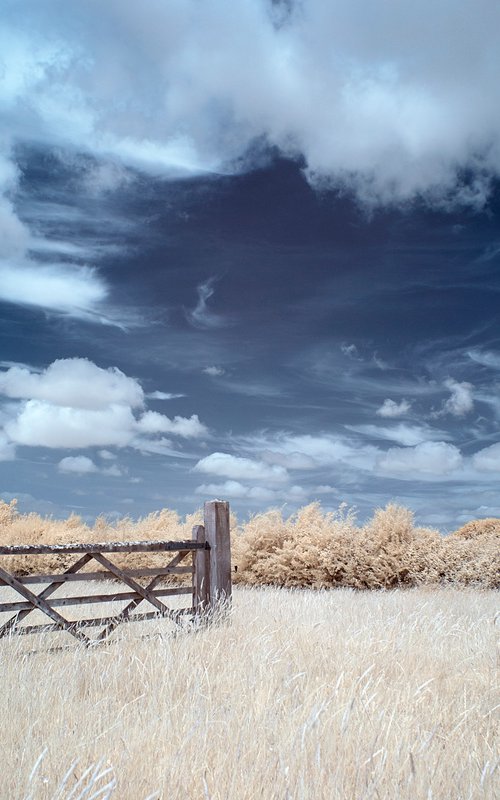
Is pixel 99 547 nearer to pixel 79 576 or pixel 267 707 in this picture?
pixel 79 576

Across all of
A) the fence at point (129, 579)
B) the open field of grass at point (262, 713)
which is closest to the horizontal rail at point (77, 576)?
the fence at point (129, 579)

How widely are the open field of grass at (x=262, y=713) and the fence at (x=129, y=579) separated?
0.23m

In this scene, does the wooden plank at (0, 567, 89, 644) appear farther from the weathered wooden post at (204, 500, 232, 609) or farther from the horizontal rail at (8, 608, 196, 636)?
the weathered wooden post at (204, 500, 232, 609)

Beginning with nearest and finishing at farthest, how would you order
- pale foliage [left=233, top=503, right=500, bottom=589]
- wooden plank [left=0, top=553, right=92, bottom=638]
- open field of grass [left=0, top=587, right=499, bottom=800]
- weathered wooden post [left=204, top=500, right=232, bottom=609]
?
1. open field of grass [left=0, top=587, right=499, bottom=800]
2. wooden plank [left=0, top=553, right=92, bottom=638]
3. weathered wooden post [left=204, top=500, right=232, bottom=609]
4. pale foliage [left=233, top=503, right=500, bottom=589]

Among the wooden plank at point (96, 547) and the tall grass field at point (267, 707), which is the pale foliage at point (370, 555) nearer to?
the tall grass field at point (267, 707)

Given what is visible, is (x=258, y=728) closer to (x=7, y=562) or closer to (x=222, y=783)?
(x=222, y=783)

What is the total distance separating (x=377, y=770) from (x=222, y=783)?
76 centimetres

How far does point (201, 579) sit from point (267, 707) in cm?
400

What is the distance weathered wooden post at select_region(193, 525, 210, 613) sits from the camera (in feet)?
25.6

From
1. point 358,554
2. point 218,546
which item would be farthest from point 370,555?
point 218,546

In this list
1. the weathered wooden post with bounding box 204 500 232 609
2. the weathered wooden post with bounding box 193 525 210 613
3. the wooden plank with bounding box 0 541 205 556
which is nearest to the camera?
the wooden plank with bounding box 0 541 205 556

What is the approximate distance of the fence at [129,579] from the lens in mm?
6422

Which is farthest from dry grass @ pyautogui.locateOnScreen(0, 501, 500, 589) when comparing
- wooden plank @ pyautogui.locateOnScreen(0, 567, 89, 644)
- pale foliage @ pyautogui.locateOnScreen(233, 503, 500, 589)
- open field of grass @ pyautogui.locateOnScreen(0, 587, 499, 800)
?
wooden plank @ pyautogui.locateOnScreen(0, 567, 89, 644)

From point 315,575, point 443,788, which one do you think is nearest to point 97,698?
point 443,788
